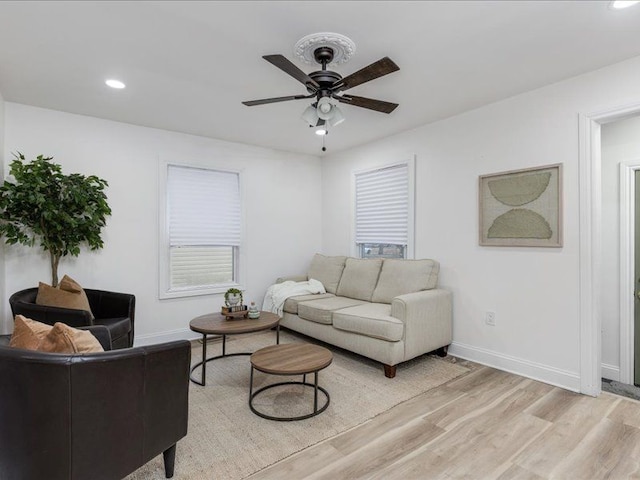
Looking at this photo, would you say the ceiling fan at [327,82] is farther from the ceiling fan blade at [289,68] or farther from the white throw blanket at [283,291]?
the white throw blanket at [283,291]

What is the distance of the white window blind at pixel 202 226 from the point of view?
14.0 feet

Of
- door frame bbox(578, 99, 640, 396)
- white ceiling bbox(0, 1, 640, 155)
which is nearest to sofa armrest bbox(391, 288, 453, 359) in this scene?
door frame bbox(578, 99, 640, 396)

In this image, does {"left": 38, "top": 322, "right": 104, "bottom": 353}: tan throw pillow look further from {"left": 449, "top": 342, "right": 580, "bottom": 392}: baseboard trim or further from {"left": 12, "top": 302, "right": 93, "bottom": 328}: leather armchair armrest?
{"left": 449, "top": 342, "right": 580, "bottom": 392}: baseboard trim

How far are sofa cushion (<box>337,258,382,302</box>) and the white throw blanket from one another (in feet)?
1.12

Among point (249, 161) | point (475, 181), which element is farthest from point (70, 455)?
point (249, 161)

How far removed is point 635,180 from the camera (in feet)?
10.6

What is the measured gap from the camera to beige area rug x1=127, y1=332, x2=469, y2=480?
2.00m

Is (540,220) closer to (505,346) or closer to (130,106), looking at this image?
(505,346)

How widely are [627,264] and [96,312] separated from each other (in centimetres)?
505

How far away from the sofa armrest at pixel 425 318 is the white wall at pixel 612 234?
1454mm

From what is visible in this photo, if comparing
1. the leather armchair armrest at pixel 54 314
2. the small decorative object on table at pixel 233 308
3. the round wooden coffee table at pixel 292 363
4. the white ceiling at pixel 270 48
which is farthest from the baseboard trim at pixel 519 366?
the leather armchair armrest at pixel 54 314

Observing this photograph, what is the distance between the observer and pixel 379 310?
356 cm

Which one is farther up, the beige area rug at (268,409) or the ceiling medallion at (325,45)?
the ceiling medallion at (325,45)

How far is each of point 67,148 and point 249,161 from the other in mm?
2047
